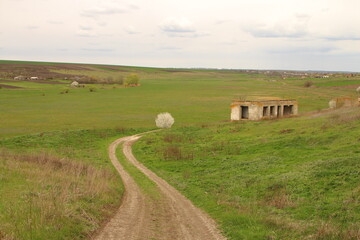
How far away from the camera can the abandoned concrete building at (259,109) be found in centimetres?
5697

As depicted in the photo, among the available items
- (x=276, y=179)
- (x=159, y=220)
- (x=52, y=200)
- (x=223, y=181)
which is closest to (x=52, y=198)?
(x=52, y=200)

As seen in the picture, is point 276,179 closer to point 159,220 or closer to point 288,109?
point 159,220

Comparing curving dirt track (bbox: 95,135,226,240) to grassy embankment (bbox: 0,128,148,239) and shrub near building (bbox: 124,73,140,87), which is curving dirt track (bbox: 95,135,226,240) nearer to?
grassy embankment (bbox: 0,128,148,239)

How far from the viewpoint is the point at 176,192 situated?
19953mm

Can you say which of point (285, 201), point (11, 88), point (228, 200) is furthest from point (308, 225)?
point (11, 88)

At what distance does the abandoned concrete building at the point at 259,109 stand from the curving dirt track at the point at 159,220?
127ft

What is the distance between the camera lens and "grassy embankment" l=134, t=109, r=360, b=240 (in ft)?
41.9

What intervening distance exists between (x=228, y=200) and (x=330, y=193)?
14.8ft

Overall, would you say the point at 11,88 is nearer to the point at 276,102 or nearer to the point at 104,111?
the point at 104,111

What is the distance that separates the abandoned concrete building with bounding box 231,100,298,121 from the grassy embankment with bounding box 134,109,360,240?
63.8 ft

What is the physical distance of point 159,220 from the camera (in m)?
14.5

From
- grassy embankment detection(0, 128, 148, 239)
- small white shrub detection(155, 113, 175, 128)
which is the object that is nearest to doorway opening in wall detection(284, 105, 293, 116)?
small white shrub detection(155, 113, 175, 128)

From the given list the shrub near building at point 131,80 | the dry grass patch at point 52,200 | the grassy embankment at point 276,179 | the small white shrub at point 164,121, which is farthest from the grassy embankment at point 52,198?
the shrub near building at point 131,80

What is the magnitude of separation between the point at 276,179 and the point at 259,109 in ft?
127
